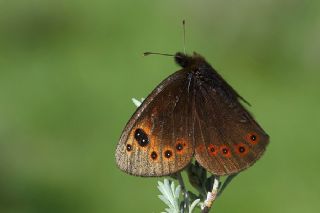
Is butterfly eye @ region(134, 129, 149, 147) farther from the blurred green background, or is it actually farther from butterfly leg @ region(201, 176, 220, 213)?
the blurred green background

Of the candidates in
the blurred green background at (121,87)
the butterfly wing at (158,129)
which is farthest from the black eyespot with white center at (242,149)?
the blurred green background at (121,87)

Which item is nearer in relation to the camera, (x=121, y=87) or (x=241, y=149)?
(x=241, y=149)

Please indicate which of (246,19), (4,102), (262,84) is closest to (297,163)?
(262,84)

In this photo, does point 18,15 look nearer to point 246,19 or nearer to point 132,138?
point 246,19

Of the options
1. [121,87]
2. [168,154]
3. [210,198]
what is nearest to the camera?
[210,198]

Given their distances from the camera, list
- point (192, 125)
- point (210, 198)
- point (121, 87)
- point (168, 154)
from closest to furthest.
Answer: point (210, 198) < point (168, 154) < point (192, 125) < point (121, 87)

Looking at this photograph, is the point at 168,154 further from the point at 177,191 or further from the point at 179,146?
the point at 177,191

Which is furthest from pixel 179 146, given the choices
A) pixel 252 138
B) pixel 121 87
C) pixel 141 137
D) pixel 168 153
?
pixel 121 87
